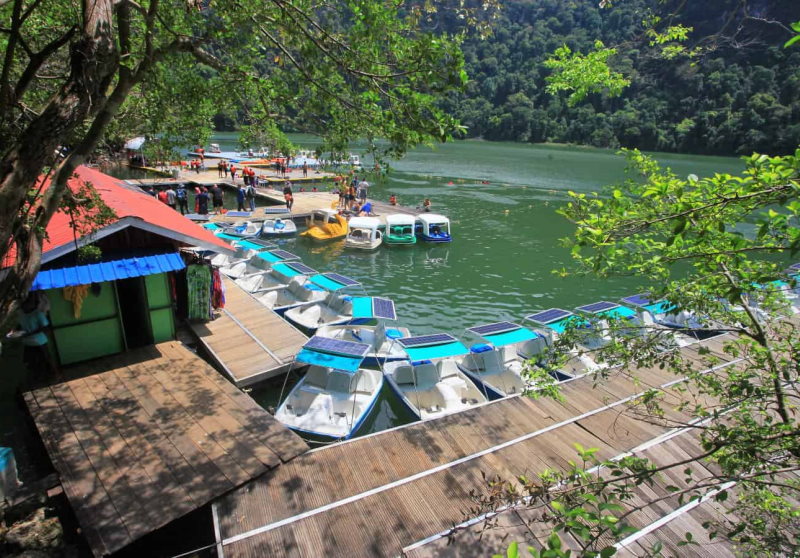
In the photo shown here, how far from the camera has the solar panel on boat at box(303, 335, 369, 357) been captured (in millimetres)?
9875

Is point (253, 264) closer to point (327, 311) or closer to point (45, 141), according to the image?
point (327, 311)

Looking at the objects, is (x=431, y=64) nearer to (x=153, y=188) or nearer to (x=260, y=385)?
(x=260, y=385)

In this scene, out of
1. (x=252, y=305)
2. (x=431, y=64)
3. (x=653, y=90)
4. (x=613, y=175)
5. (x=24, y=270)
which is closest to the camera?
(x=24, y=270)

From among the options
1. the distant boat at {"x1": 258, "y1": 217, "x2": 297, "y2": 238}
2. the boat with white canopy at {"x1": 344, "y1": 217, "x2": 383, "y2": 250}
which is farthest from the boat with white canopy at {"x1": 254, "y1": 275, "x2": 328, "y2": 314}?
the distant boat at {"x1": 258, "y1": 217, "x2": 297, "y2": 238}

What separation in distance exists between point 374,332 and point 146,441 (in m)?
6.81

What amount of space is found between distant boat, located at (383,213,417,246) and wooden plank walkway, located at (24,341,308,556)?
1695cm

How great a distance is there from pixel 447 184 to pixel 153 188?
2932cm

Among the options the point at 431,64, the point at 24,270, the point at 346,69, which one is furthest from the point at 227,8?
the point at 24,270

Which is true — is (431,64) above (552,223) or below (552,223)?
above

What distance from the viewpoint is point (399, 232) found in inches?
1021

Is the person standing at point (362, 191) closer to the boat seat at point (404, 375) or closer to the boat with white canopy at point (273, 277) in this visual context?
the boat with white canopy at point (273, 277)

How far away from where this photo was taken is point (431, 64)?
20.6ft

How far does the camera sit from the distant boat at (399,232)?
25.5 m

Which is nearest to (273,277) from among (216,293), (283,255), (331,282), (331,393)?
(283,255)
